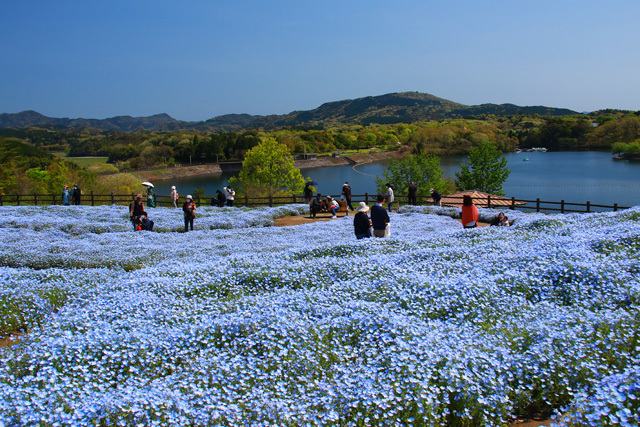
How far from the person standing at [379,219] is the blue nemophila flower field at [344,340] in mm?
2582

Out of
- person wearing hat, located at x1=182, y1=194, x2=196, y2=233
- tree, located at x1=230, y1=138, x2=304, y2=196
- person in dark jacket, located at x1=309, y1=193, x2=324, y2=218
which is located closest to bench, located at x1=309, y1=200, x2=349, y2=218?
person in dark jacket, located at x1=309, y1=193, x2=324, y2=218

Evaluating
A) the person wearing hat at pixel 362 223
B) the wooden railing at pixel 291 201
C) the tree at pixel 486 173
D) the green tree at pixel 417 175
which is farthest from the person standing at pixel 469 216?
the tree at pixel 486 173

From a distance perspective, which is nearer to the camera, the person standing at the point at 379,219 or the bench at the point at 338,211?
the person standing at the point at 379,219

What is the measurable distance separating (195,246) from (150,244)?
185cm

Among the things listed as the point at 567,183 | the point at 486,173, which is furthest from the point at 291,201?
the point at 567,183

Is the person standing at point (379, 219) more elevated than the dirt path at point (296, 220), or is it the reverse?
the person standing at point (379, 219)

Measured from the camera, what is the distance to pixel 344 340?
600cm

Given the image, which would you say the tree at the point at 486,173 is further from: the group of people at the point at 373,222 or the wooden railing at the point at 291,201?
the group of people at the point at 373,222

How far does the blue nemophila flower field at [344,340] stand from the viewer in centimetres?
446

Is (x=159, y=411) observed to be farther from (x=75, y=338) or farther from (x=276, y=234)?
(x=276, y=234)

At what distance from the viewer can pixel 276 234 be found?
62.2ft

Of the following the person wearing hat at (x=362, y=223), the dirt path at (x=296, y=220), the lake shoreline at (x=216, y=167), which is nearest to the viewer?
the person wearing hat at (x=362, y=223)

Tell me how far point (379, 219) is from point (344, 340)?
7907mm

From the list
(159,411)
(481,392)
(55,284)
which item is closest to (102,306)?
(55,284)
